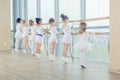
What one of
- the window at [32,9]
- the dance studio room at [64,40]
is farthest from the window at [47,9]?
the window at [32,9]

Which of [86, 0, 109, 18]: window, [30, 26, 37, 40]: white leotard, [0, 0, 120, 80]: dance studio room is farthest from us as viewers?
[30, 26, 37, 40]: white leotard

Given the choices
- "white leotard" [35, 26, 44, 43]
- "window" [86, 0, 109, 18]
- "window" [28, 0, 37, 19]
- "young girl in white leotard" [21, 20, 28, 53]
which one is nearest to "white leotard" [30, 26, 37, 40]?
"white leotard" [35, 26, 44, 43]

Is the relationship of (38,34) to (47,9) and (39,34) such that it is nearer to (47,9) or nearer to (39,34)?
(39,34)

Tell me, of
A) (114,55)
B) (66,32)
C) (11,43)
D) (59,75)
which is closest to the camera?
(59,75)

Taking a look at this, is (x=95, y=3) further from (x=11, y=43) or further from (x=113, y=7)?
(x=11, y=43)

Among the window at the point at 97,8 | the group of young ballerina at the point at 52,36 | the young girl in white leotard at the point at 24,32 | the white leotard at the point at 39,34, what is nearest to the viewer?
the group of young ballerina at the point at 52,36

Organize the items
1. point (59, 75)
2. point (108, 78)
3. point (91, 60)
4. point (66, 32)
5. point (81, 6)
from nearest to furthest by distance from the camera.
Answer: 1. point (108, 78)
2. point (59, 75)
3. point (66, 32)
4. point (91, 60)
5. point (81, 6)

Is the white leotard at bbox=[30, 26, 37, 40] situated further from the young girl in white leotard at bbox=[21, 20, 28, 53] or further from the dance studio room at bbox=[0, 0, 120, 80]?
the young girl in white leotard at bbox=[21, 20, 28, 53]

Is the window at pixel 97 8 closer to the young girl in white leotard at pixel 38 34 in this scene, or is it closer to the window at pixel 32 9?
the young girl in white leotard at pixel 38 34

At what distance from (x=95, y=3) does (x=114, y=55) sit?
283cm

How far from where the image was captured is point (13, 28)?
13945mm

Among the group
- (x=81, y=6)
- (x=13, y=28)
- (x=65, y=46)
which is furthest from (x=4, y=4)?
(x=65, y=46)

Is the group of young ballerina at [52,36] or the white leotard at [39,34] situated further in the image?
the white leotard at [39,34]

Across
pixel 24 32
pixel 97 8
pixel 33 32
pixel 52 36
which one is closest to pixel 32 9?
pixel 24 32
